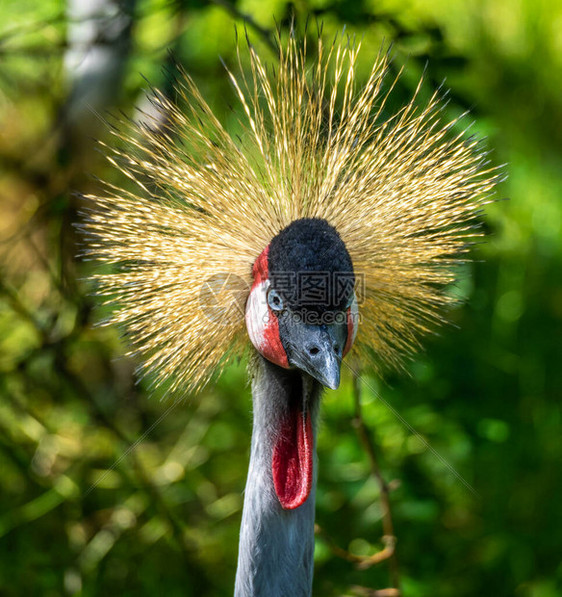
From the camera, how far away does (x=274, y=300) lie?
3.46ft

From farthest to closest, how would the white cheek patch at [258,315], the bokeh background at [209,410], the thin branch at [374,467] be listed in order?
the bokeh background at [209,410]
the thin branch at [374,467]
the white cheek patch at [258,315]

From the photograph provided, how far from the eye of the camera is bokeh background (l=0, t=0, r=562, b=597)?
1.94m

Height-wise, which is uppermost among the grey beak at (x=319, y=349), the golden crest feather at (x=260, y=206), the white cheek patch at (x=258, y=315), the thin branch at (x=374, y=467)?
the golden crest feather at (x=260, y=206)


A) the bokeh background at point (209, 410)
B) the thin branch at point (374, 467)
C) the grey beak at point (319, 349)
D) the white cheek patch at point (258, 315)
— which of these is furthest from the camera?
the bokeh background at point (209, 410)

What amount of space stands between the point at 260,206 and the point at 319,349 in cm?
34

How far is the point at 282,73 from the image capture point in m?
1.21

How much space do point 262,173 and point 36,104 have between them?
186 cm

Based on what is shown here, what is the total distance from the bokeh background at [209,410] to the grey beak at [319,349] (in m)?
0.81

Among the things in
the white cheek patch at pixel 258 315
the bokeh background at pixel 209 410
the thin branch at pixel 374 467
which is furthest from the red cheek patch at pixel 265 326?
the bokeh background at pixel 209 410

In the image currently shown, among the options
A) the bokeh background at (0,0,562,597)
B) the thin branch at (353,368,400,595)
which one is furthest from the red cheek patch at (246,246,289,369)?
the bokeh background at (0,0,562,597)

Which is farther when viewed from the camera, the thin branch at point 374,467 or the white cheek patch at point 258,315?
the thin branch at point 374,467

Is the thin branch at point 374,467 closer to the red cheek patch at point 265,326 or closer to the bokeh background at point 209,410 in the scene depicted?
the bokeh background at point 209,410

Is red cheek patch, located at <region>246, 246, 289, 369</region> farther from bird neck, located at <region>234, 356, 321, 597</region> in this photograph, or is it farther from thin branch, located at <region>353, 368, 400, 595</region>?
thin branch, located at <region>353, 368, 400, 595</region>

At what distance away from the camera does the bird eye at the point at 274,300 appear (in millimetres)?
1042
